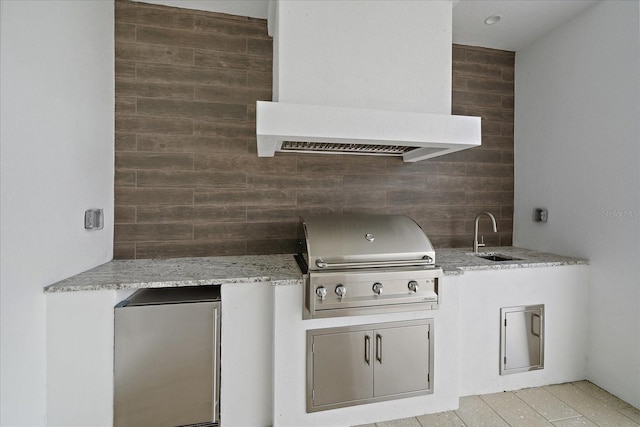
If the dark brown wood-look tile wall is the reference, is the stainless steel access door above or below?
below

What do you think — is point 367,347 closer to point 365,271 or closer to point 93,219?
point 365,271

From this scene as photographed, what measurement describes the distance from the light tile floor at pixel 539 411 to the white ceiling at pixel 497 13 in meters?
2.49

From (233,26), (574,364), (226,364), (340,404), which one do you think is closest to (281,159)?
(233,26)

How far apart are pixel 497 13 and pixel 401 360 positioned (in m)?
2.46

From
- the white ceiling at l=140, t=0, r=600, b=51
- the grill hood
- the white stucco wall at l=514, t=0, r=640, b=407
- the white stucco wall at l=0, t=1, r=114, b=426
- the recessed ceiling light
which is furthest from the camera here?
the recessed ceiling light

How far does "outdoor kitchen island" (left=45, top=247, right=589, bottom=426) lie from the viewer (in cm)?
147

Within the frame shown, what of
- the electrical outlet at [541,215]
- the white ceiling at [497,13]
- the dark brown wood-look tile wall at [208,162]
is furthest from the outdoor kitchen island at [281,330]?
the white ceiling at [497,13]

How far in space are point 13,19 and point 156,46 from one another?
3.33 feet

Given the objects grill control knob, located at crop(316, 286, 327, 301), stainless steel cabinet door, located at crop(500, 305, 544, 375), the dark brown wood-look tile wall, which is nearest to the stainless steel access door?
grill control knob, located at crop(316, 286, 327, 301)

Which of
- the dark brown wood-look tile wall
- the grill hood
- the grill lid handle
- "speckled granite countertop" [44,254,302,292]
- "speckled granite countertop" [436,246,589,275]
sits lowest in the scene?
"speckled granite countertop" [44,254,302,292]

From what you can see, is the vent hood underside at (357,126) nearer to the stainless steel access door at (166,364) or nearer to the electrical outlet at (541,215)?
the stainless steel access door at (166,364)

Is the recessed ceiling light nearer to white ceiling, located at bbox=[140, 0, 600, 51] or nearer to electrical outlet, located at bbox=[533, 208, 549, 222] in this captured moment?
white ceiling, located at bbox=[140, 0, 600, 51]

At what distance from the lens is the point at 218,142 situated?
2.24 metres

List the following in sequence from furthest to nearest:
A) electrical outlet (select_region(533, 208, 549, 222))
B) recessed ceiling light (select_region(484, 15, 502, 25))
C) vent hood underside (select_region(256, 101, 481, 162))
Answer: electrical outlet (select_region(533, 208, 549, 222))
recessed ceiling light (select_region(484, 15, 502, 25))
vent hood underside (select_region(256, 101, 481, 162))
